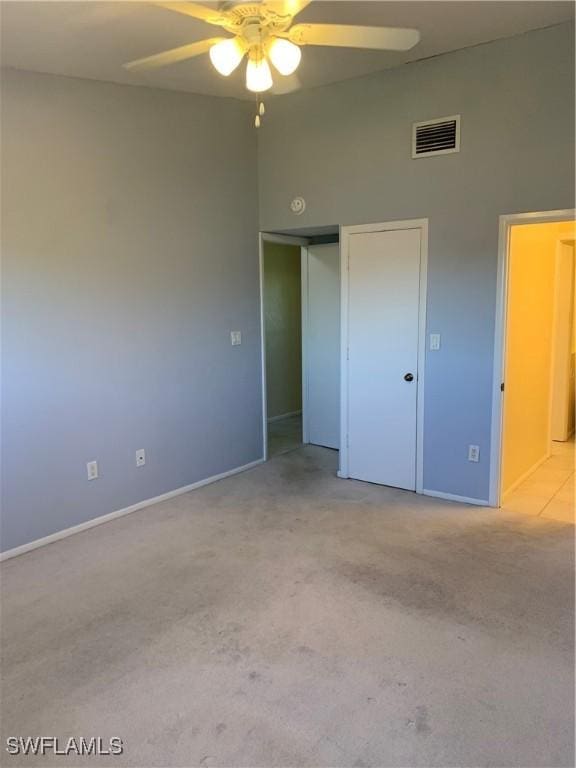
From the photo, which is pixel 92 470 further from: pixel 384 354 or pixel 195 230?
pixel 384 354

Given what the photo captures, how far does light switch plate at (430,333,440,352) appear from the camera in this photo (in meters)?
3.96

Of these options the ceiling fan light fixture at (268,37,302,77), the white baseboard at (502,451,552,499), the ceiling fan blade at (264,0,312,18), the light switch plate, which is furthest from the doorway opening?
the ceiling fan blade at (264,0,312,18)

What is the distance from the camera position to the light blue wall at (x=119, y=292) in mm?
3242

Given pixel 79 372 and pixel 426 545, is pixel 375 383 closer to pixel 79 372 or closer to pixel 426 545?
pixel 426 545

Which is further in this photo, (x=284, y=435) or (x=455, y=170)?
(x=284, y=435)

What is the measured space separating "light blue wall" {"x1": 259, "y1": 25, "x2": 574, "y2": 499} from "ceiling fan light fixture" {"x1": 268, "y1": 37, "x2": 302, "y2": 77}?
189 cm

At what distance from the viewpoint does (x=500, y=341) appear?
3709 mm

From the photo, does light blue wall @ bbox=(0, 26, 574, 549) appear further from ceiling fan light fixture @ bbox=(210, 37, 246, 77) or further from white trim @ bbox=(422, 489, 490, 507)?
ceiling fan light fixture @ bbox=(210, 37, 246, 77)

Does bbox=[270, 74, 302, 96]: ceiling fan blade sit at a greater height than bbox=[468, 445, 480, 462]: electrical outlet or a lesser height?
greater

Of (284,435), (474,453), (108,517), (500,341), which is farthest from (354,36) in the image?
(284,435)

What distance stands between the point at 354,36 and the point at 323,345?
11.2 feet

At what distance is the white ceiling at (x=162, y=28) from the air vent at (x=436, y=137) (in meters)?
0.42

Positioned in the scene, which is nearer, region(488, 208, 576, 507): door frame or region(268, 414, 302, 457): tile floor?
region(488, 208, 576, 507): door frame

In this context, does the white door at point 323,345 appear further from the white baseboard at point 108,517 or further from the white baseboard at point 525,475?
the white baseboard at point 525,475
